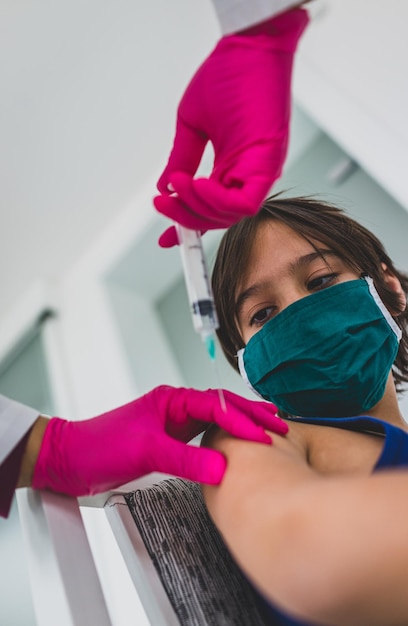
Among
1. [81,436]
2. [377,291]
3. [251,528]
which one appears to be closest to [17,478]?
[81,436]

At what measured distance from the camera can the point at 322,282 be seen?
0.98 meters

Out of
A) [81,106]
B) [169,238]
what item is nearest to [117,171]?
[81,106]

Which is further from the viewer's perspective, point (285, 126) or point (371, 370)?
point (371, 370)

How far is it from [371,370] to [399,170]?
103 centimetres

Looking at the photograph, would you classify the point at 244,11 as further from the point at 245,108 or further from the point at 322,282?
the point at 322,282

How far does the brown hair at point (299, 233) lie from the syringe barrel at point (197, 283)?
1.12ft

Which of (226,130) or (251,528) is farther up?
(226,130)

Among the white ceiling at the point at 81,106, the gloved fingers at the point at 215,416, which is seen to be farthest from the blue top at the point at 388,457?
the white ceiling at the point at 81,106

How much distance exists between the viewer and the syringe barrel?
65 centimetres

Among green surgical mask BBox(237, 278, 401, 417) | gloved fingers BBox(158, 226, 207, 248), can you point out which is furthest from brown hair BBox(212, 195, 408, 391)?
gloved fingers BBox(158, 226, 207, 248)

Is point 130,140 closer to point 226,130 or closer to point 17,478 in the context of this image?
point 226,130

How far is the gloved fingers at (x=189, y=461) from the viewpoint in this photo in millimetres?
591

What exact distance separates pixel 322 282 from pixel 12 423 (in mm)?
615

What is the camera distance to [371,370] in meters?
0.89
